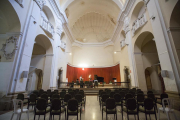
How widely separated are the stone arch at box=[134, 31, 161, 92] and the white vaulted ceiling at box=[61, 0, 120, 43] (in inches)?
266

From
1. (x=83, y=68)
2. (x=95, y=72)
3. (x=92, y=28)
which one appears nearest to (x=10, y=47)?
(x=83, y=68)

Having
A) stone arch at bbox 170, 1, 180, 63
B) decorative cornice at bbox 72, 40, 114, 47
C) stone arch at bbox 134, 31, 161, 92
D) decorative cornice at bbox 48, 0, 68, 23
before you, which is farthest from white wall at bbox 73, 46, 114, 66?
stone arch at bbox 170, 1, 180, 63

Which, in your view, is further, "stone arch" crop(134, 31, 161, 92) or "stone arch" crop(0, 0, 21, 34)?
"stone arch" crop(134, 31, 161, 92)

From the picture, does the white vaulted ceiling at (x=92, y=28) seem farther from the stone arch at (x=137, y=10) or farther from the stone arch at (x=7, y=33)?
the stone arch at (x=7, y=33)

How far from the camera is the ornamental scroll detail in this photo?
515cm

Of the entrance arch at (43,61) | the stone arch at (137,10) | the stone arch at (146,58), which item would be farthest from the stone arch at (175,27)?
the entrance arch at (43,61)

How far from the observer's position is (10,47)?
5.24 m

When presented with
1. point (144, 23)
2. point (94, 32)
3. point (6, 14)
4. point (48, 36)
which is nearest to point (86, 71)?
point (94, 32)

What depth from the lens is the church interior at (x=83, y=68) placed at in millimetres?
3609

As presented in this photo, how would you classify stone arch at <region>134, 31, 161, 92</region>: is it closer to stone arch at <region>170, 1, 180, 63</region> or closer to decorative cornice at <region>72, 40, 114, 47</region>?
stone arch at <region>170, 1, 180, 63</region>

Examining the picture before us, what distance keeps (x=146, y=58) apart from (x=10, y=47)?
1117 cm

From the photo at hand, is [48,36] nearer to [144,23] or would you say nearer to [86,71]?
[144,23]

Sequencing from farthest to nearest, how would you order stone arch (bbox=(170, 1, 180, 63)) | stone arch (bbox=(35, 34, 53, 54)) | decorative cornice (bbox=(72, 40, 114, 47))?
1. decorative cornice (bbox=(72, 40, 114, 47))
2. stone arch (bbox=(35, 34, 53, 54))
3. stone arch (bbox=(170, 1, 180, 63))

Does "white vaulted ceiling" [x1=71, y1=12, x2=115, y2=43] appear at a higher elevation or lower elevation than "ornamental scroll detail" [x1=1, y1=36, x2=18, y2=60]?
higher
